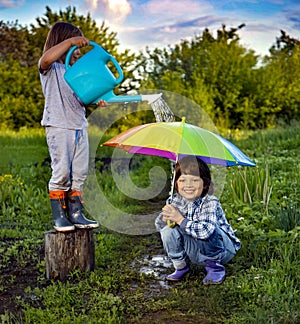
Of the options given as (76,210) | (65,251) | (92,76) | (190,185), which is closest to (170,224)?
(190,185)

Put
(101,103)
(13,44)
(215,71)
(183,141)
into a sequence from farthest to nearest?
(13,44) → (215,71) → (101,103) → (183,141)

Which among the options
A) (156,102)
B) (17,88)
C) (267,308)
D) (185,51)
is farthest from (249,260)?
(17,88)

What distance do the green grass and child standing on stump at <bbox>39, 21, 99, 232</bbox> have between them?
52cm

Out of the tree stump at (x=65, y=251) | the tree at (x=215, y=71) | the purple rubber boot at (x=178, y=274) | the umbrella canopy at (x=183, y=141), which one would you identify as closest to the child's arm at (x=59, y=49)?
the umbrella canopy at (x=183, y=141)

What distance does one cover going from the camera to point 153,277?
402cm

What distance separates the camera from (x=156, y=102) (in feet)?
12.8

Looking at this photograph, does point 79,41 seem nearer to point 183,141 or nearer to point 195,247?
point 183,141

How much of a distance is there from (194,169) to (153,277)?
2.75 ft

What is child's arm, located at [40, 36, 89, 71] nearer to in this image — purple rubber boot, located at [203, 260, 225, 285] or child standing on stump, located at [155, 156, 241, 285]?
child standing on stump, located at [155, 156, 241, 285]

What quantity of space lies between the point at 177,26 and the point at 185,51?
1478mm

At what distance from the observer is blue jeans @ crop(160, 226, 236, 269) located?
12.6 feet

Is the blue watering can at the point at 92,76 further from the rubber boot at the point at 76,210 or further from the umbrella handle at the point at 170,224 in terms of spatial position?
the umbrella handle at the point at 170,224

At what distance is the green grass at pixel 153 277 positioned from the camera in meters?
3.28

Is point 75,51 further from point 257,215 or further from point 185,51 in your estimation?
point 185,51
